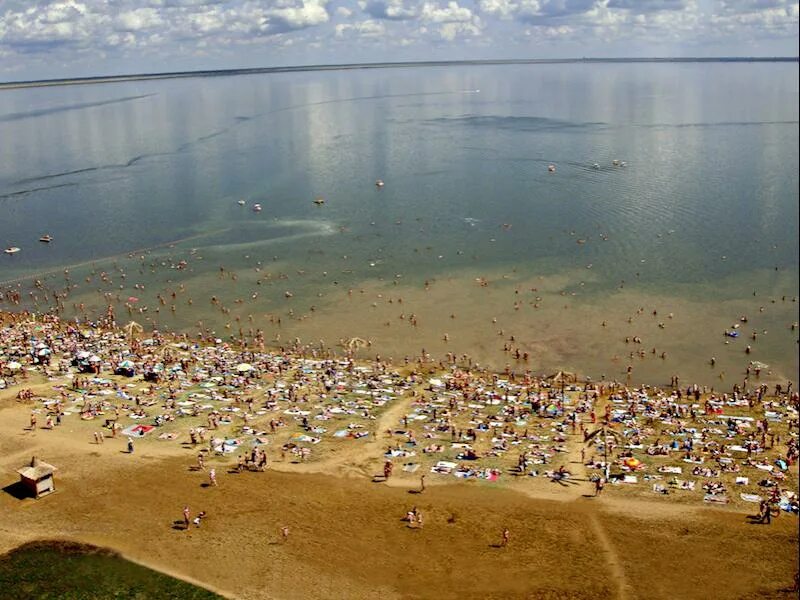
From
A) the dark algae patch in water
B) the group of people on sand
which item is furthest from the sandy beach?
the dark algae patch in water

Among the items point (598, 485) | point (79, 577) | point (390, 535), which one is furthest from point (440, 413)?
point (79, 577)

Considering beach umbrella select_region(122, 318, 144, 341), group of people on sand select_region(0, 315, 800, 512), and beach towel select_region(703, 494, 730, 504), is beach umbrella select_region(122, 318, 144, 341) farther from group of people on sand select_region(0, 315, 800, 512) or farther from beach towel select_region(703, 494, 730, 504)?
beach towel select_region(703, 494, 730, 504)

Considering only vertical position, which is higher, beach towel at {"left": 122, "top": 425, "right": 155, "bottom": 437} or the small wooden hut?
the small wooden hut

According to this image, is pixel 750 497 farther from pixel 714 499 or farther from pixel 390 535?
pixel 390 535

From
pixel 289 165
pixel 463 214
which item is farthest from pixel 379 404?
pixel 289 165

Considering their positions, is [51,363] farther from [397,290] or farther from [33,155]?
[33,155]

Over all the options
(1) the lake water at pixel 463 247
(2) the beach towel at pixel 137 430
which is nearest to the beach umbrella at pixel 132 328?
(1) the lake water at pixel 463 247
